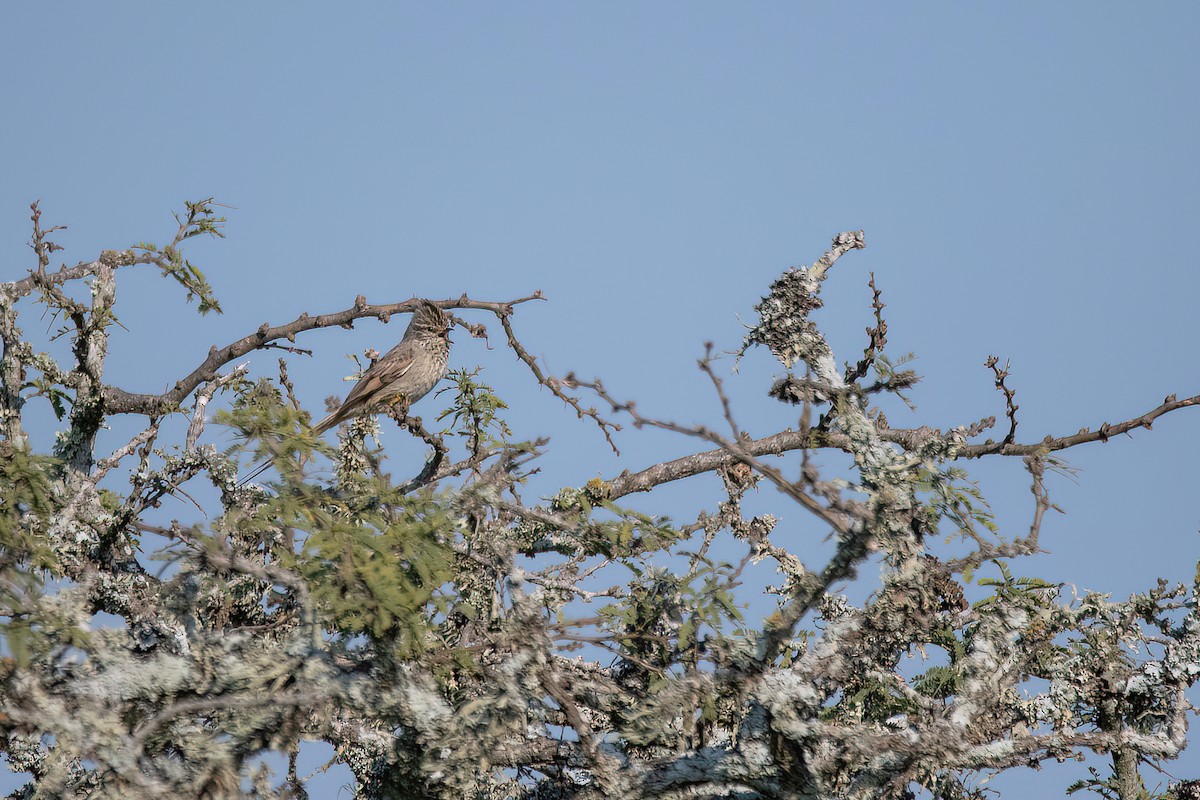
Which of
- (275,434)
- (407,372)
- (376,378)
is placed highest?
(407,372)

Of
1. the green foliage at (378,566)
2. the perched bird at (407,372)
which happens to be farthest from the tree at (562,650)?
the perched bird at (407,372)

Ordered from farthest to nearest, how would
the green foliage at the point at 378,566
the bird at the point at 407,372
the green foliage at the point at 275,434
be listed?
the bird at the point at 407,372 → the green foliage at the point at 275,434 → the green foliage at the point at 378,566

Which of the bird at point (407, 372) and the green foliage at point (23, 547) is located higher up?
the bird at point (407, 372)

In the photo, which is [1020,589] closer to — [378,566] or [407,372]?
[378,566]

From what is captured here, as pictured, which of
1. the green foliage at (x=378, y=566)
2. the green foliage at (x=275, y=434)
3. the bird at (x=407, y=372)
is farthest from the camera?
the bird at (x=407, y=372)

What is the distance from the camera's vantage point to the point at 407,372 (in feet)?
26.8

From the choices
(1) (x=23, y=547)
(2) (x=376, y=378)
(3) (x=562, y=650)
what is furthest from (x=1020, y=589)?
(2) (x=376, y=378)

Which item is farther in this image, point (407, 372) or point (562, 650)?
point (407, 372)

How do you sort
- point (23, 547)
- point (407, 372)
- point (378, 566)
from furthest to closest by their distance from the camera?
point (407, 372)
point (23, 547)
point (378, 566)

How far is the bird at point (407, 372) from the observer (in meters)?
7.89

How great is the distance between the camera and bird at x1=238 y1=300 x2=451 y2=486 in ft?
25.9

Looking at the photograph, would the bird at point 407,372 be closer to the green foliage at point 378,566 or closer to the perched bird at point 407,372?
the perched bird at point 407,372

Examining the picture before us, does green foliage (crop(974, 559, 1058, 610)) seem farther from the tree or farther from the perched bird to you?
the perched bird

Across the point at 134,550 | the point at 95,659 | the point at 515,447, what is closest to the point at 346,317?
the point at 134,550
